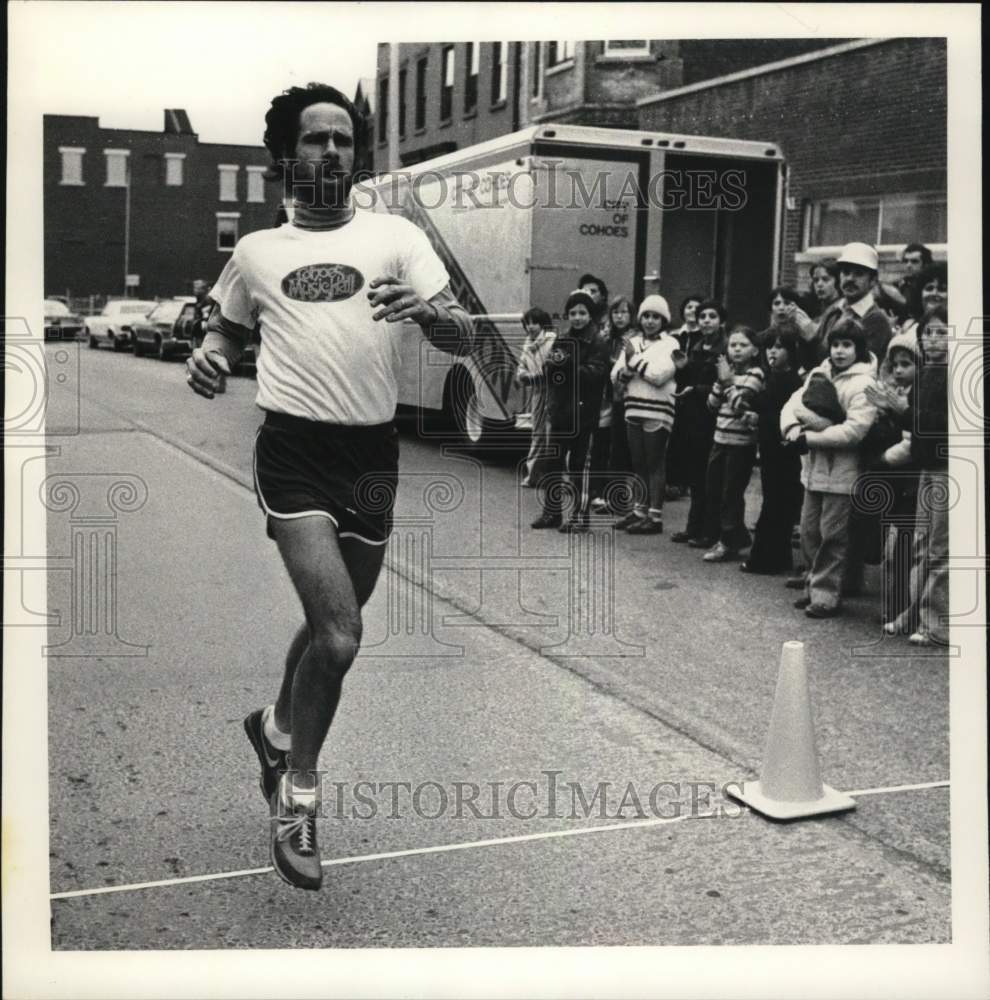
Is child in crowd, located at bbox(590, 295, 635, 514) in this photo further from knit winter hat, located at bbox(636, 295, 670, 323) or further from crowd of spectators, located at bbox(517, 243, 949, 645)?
knit winter hat, located at bbox(636, 295, 670, 323)

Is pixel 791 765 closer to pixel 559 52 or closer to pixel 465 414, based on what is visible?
pixel 465 414

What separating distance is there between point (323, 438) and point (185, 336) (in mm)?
574

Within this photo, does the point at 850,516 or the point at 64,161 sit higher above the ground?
the point at 64,161

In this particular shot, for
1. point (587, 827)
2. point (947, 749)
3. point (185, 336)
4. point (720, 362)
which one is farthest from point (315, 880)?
point (720, 362)

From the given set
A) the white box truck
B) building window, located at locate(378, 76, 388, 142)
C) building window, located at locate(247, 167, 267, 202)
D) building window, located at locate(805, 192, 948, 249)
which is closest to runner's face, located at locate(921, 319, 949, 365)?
the white box truck

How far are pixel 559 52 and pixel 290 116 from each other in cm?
86

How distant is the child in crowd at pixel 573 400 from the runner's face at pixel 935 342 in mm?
1104

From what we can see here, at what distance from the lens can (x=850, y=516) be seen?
6457 millimetres

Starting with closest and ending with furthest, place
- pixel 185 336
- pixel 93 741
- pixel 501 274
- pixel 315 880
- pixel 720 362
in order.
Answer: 1. pixel 315 880
2. pixel 185 336
3. pixel 93 741
4. pixel 501 274
5. pixel 720 362

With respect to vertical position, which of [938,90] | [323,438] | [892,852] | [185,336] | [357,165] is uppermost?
[938,90]

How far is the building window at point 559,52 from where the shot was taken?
390 cm

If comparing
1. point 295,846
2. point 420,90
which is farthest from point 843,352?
point 295,846

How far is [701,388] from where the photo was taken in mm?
7410

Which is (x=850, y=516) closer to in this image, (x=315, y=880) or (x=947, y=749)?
(x=947, y=749)
